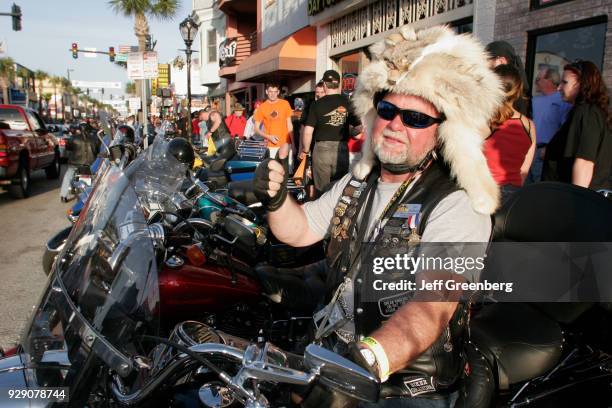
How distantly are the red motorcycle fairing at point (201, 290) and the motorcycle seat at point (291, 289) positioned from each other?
2.9 inches

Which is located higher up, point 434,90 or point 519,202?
point 434,90


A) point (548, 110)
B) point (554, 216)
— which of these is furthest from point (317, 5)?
point (554, 216)

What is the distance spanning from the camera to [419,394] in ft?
5.45

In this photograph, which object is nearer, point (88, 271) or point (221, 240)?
point (88, 271)

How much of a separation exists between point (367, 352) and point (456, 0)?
27.6 feet

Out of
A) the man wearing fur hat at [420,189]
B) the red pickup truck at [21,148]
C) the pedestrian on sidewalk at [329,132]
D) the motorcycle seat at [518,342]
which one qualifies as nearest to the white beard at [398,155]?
the man wearing fur hat at [420,189]

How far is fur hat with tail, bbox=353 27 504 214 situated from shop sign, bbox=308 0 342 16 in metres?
11.2

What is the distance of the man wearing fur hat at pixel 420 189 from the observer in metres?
1.66

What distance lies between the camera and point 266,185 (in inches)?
76.9

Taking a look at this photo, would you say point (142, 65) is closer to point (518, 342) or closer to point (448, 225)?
point (448, 225)

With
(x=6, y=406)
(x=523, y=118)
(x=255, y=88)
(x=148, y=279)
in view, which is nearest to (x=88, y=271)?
(x=148, y=279)

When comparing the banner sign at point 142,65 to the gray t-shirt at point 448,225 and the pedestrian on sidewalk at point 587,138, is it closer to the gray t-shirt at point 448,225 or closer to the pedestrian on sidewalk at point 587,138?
the pedestrian on sidewalk at point 587,138

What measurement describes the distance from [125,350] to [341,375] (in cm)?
66

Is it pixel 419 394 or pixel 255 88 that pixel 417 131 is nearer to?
pixel 419 394
